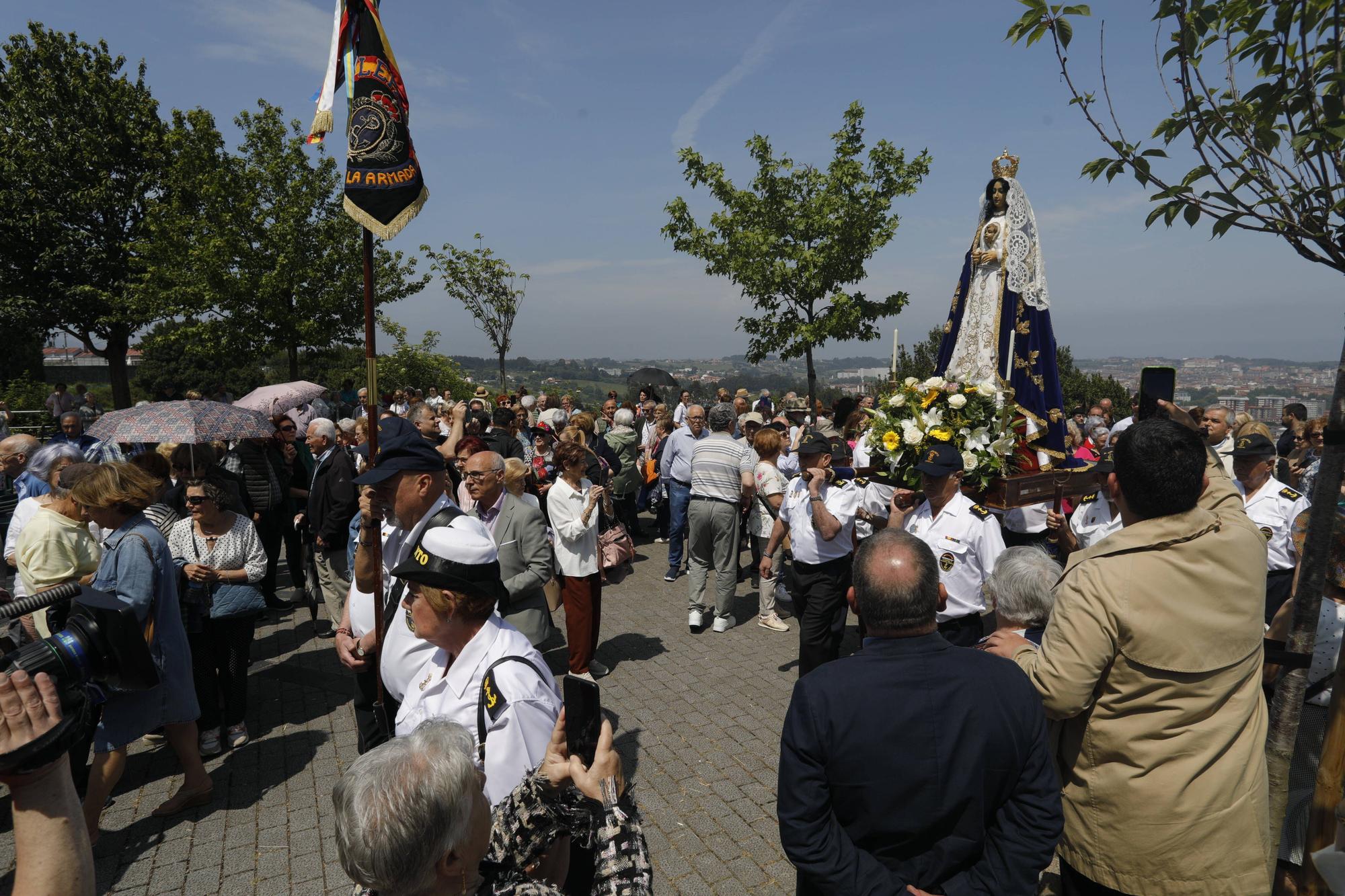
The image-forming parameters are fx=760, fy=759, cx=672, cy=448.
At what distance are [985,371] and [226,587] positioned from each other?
20.3 ft

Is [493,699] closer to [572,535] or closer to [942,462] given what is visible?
[942,462]

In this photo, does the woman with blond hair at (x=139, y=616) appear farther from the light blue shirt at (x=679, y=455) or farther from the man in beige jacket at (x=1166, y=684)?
the light blue shirt at (x=679, y=455)

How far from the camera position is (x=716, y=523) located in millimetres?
7977

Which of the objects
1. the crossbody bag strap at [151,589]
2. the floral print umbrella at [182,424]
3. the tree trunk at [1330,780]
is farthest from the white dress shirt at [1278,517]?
the floral print umbrella at [182,424]

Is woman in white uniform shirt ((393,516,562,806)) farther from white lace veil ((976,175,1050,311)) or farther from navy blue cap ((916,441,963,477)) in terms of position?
white lace veil ((976,175,1050,311))

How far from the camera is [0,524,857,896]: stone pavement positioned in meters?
4.05

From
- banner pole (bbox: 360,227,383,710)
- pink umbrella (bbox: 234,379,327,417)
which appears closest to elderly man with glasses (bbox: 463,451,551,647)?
banner pole (bbox: 360,227,383,710)

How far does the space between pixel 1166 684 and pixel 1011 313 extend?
476cm

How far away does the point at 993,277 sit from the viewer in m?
6.68

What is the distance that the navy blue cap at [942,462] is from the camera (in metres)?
4.66

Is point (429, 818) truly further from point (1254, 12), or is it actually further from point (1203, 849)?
point (1254, 12)

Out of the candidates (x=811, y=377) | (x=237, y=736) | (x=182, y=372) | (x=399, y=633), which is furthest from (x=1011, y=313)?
(x=182, y=372)

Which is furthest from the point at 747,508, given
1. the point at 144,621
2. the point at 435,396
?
the point at 435,396

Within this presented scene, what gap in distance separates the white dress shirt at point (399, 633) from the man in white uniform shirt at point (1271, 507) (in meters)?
5.49
